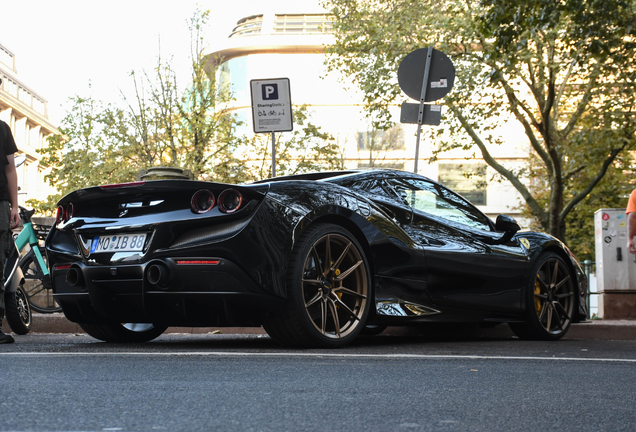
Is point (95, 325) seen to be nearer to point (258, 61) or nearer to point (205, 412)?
point (205, 412)

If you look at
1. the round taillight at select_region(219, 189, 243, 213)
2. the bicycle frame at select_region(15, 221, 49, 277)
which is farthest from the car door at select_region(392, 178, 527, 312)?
the bicycle frame at select_region(15, 221, 49, 277)

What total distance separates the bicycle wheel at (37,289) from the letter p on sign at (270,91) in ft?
9.87

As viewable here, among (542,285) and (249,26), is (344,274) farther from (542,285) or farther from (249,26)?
(249,26)

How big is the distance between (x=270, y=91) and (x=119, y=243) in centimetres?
438

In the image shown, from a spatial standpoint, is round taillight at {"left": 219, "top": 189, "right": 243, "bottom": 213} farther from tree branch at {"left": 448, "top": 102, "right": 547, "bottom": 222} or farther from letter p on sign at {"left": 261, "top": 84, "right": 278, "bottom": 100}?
tree branch at {"left": 448, "top": 102, "right": 547, "bottom": 222}

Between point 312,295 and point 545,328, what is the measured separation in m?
2.62

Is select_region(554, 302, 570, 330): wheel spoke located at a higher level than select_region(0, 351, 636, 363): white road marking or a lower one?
lower

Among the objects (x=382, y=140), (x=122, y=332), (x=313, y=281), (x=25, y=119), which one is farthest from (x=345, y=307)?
(x=25, y=119)

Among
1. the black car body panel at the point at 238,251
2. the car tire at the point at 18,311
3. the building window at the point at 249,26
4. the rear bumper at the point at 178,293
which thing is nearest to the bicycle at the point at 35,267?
the car tire at the point at 18,311

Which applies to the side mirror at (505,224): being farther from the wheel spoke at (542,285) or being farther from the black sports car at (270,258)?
the wheel spoke at (542,285)

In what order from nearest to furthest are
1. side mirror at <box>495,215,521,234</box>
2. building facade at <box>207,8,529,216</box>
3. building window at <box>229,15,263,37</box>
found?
side mirror at <box>495,215,521,234</box>, building facade at <box>207,8,529,216</box>, building window at <box>229,15,263,37</box>

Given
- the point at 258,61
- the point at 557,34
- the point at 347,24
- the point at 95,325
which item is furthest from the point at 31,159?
the point at 95,325

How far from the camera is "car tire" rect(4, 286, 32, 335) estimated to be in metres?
7.44

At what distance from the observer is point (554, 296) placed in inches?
283
